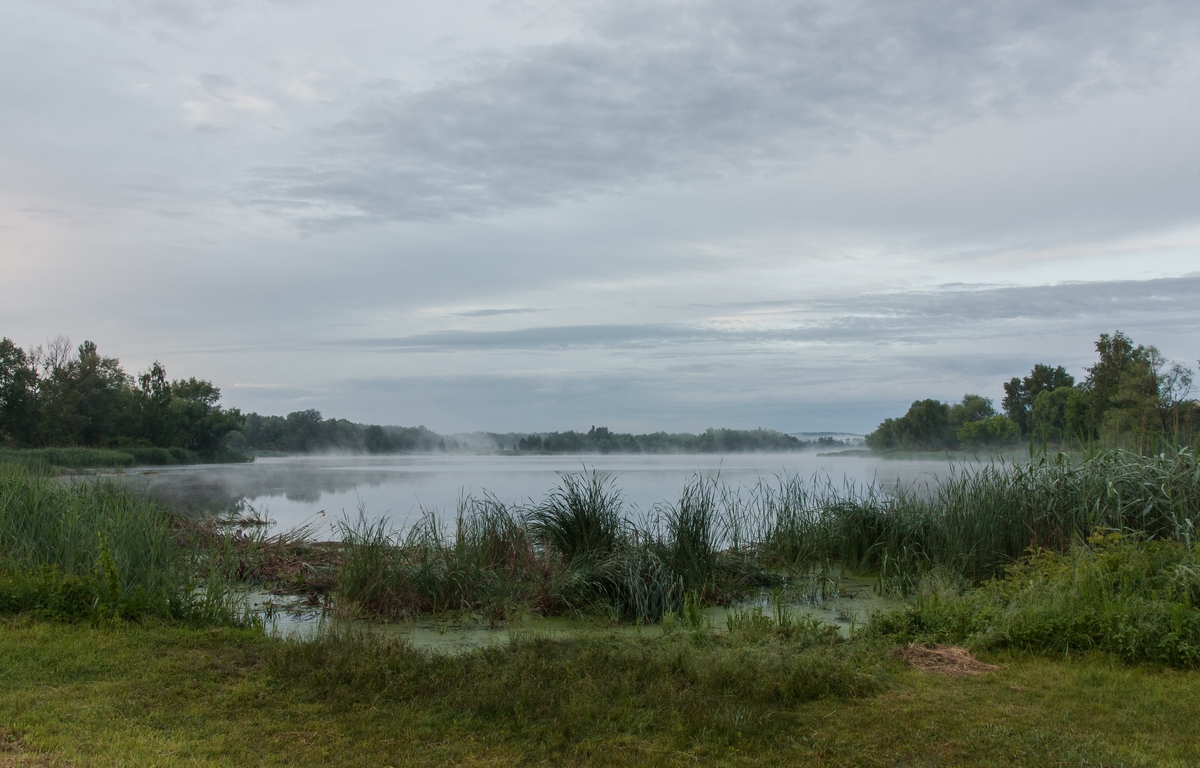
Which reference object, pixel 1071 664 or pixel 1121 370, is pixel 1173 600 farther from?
pixel 1121 370

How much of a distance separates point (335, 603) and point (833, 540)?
641cm

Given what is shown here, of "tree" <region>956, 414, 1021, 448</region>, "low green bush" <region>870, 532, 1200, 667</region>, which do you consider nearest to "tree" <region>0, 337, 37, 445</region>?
"low green bush" <region>870, 532, 1200, 667</region>

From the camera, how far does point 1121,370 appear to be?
3594cm

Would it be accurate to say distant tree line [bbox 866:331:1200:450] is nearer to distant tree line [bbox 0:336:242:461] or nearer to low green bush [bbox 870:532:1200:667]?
low green bush [bbox 870:532:1200:667]

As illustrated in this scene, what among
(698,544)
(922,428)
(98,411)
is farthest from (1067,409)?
(98,411)

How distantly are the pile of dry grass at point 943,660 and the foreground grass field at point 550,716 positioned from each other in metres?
0.15

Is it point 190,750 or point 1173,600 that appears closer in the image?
point 190,750

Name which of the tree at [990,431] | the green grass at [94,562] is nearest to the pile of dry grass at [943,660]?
the green grass at [94,562]

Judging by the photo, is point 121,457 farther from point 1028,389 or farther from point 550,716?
point 1028,389

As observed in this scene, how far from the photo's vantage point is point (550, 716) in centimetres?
446

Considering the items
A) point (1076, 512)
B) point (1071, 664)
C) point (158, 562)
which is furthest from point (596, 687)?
point (1076, 512)

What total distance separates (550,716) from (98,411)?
1838 inches

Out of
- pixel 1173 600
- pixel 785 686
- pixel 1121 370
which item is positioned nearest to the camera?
pixel 785 686

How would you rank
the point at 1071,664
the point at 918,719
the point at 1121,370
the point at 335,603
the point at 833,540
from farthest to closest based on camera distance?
the point at 1121,370 < the point at 833,540 < the point at 335,603 < the point at 1071,664 < the point at 918,719
